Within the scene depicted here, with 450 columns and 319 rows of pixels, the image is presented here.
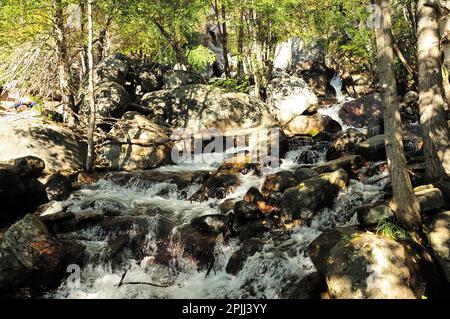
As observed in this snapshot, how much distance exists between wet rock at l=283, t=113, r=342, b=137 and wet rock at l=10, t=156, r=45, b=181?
43.0ft

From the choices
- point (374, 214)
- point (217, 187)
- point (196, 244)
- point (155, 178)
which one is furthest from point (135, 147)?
point (374, 214)

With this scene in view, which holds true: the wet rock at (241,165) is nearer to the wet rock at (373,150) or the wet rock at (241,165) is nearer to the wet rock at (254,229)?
the wet rock at (373,150)

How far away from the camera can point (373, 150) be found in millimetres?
12766

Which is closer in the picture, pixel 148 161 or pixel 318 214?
pixel 318 214

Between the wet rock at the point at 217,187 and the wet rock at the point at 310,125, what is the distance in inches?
312

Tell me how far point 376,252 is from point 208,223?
493cm

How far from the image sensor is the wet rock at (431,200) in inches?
276

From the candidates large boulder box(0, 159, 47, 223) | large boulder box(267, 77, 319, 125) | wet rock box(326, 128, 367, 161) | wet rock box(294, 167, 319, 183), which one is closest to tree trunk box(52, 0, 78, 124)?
large boulder box(0, 159, 47, 223)

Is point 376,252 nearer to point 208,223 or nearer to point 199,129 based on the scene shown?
point 208,223

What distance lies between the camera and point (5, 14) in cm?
1380

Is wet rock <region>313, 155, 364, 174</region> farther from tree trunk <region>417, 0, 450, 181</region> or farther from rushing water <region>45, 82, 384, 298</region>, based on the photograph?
tree trunk <region>417, 0, 450, 181</region>

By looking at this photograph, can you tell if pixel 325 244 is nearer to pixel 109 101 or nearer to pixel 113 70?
pixel 109 101

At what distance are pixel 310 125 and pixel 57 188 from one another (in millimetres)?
13830
